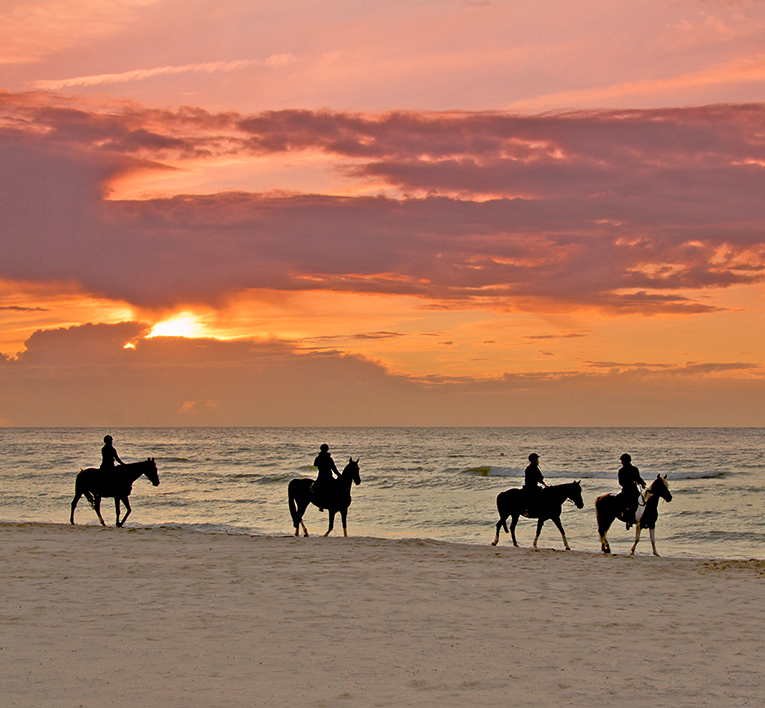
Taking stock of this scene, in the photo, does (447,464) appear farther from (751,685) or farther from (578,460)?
(751,685)

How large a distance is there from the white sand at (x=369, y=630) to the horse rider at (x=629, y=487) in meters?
2.55

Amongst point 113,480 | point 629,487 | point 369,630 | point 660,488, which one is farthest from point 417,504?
point 369,630

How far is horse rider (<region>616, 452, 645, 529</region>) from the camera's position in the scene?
16.5 metres

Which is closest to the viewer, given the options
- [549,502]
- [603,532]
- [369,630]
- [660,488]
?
[369,630]

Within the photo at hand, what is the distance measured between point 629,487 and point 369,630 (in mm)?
10190

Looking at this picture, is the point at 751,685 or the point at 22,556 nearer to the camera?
the point at 751,685

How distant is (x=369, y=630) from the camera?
8391mm

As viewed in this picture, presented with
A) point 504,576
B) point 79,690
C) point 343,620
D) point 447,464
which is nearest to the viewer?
point 79,690

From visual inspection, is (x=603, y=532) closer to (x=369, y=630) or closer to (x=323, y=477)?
(x=323, y=477)

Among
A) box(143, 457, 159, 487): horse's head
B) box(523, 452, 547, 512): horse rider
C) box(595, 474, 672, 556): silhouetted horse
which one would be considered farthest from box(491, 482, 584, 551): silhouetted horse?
box(143, 457, 159, 487): horse's head

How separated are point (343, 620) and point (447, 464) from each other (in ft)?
186

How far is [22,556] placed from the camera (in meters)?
13.1

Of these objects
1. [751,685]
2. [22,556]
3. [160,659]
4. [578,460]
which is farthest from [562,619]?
[578,460]

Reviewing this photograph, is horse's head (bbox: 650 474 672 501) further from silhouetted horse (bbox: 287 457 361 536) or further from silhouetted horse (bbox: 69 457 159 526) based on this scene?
silhouetted horse (bbox: 69 457 159 526)
